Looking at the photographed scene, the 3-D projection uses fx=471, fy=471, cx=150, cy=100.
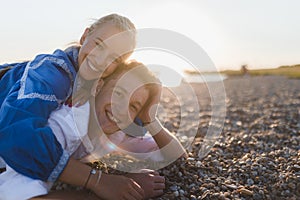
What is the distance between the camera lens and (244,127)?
27.6ft

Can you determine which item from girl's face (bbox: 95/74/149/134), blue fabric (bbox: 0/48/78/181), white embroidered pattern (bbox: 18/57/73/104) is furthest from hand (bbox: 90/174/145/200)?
white embroidered pattern (bbox: 18/57/73/104)

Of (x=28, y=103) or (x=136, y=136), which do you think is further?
(x=136, y=136)

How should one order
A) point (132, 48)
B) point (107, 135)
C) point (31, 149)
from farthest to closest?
point (107, 135) → point (132, 48) → point (31, 149)

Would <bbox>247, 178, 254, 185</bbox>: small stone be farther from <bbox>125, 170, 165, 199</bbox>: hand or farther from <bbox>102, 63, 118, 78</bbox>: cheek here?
<bbox>102, 63, 118, 78</bbox>: cheek

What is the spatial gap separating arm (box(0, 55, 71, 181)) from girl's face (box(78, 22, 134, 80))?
0.31 metres

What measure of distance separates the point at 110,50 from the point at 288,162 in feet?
8.23

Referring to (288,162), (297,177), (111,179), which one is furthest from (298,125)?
(111,179)

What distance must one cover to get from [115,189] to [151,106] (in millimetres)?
1095

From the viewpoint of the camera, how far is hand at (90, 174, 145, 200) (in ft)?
12.6

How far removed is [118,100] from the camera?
4.22 m

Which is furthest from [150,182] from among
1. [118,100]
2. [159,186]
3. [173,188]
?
[118,100]

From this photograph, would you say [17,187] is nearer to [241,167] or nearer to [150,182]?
[150,182]

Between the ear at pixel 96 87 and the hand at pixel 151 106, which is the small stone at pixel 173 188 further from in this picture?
the ear at pixel 96 87

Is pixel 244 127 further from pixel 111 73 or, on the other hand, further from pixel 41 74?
pixel 41 74
